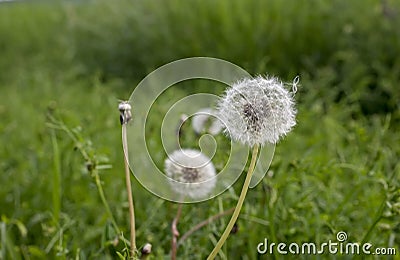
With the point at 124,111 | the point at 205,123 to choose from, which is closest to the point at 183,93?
the point at 205,123

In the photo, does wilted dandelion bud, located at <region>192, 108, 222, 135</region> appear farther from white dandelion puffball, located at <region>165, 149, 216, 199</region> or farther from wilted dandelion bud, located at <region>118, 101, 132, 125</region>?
wilted dandelion bud, located at <region>118, 101, 132, 125</region>

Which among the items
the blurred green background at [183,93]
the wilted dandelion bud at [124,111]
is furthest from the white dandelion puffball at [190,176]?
the wilted dandelion bud at [124,111]

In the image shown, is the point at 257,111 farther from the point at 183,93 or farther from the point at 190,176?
the point at 183,93

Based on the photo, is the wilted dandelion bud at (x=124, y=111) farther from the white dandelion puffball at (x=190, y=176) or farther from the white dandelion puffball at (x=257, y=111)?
the white dandelion puffball at (x=190, y=176)

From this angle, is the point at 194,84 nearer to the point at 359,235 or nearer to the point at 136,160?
the point at 136,160

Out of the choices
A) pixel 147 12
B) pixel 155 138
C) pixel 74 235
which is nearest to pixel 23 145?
pixel 155 138
